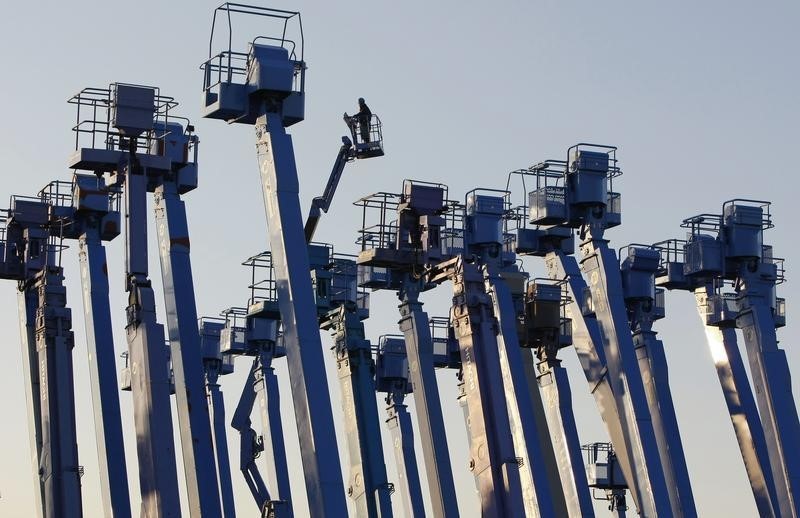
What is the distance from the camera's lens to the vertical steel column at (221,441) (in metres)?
51.5

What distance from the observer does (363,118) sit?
4531cm

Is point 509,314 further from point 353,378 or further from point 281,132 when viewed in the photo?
point 281,132

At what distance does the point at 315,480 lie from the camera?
3450 cm

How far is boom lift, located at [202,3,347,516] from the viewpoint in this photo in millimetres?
34625

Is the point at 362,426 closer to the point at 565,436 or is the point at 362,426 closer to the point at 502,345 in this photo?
the point at 502,345

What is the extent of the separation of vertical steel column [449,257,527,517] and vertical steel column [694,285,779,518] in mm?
13663

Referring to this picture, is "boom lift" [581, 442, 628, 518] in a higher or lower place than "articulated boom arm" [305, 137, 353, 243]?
lower

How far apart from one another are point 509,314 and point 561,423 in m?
6.91

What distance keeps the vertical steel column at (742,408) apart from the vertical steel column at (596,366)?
3.90 metres

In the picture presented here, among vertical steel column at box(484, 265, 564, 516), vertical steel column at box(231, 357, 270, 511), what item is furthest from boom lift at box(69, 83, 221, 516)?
vertical steel column at box(231, 357, 270, 511)

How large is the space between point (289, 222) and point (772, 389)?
63.8 feet

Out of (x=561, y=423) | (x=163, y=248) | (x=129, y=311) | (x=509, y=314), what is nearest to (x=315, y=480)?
(x=129, y=311)

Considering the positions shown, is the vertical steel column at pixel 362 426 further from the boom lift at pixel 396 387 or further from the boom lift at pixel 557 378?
the boom lift at pixel 396 387

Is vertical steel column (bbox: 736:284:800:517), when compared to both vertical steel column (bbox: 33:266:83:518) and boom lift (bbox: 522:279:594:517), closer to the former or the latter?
boom lift (bbox: 522:279:594:517)
